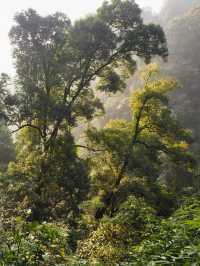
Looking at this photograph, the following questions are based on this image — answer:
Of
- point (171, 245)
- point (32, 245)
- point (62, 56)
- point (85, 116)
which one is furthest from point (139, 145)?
point (32, 245)

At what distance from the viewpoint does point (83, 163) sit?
59.3 ft

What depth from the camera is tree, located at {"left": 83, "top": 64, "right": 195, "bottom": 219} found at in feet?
60.5

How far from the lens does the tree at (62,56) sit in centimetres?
1803

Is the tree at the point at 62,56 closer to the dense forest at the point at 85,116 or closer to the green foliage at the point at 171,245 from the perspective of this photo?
the dense forest at the point at 85,116

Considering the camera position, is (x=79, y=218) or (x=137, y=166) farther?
(x=137, y=166)

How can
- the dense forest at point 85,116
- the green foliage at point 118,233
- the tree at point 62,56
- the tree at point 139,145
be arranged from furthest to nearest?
the tree at point 139,145 → the tree at point 62,56 → the dense forest at point 85,116 → the green foliage at point 118,233

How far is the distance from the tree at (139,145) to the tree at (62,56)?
138cm

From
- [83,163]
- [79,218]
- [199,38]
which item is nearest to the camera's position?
[79,218]

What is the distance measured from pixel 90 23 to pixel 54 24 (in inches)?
62.0

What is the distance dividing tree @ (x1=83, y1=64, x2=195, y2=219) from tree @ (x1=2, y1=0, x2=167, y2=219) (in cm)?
138

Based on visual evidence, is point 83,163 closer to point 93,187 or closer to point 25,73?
point 93,187

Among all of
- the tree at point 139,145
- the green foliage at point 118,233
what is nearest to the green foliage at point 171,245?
the green foliage at point 118,233

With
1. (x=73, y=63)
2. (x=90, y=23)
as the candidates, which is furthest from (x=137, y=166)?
(x=90, y=23)

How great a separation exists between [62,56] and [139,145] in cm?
496
